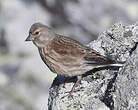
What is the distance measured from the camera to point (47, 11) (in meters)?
16.0

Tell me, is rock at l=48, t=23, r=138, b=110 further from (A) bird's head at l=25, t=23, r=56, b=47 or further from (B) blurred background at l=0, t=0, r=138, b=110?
(B) blurred background at l=0, t=0, r=138, b=110

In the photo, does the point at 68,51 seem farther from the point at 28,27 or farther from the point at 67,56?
the point at 28,27

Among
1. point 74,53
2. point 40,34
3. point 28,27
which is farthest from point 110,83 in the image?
point 28,27

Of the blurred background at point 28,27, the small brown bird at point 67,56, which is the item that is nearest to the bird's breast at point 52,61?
the small brown bird at point 67,56

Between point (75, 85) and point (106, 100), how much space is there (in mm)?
946

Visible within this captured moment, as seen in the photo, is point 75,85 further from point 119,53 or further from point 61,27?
point 61,27

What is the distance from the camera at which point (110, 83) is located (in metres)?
7.75

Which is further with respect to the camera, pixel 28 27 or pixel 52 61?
pixel 28 27

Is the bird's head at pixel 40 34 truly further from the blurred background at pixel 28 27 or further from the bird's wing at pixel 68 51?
the blurred background at pixel 28 27

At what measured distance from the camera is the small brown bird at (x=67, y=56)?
28.2 ft

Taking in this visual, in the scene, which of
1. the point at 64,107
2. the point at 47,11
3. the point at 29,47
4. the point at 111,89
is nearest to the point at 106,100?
the point at 111,89

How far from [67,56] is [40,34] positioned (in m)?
0.76

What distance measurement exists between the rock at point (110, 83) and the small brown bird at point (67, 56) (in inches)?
5.0

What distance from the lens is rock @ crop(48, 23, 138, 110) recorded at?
22.6ft
